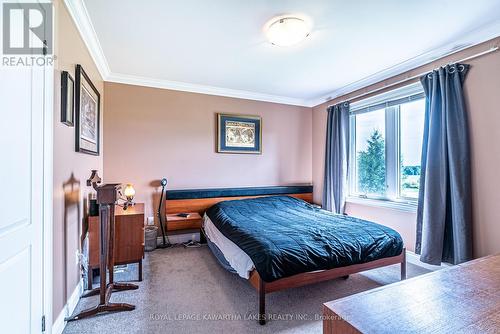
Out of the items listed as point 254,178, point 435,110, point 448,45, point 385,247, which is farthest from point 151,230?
point 448,45

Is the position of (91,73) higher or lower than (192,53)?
lower

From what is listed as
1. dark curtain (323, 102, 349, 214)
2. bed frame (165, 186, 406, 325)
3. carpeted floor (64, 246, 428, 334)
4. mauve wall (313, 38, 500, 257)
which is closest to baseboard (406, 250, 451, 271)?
carpeted floor (64, 246, 428, 334)

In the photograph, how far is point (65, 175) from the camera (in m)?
1.81

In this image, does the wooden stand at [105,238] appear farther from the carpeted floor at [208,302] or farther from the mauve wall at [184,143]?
the mauve wall at [184,143]

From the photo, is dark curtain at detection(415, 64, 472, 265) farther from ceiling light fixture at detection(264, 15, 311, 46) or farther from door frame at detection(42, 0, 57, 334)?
door frame at detection(42, 0, 57, 334)

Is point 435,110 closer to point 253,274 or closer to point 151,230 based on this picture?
point 253,274

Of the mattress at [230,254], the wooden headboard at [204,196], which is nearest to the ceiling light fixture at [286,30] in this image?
the mattress at [230,254]

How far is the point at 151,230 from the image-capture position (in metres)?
3.32

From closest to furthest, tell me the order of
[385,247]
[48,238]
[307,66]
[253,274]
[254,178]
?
1. [48,238]
2. [253,274]
3. [385,247]
4. [307,66]
5. [254,178]

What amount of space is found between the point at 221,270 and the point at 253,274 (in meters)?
0.88

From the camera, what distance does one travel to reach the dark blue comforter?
72.9 inches

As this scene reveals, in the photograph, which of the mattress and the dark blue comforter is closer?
the dark blue comforter

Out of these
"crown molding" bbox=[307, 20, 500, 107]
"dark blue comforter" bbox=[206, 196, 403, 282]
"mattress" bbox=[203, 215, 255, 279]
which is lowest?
"mattress" bbox=[203, 215, 255, 279]

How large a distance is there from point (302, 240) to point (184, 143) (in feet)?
7.96
